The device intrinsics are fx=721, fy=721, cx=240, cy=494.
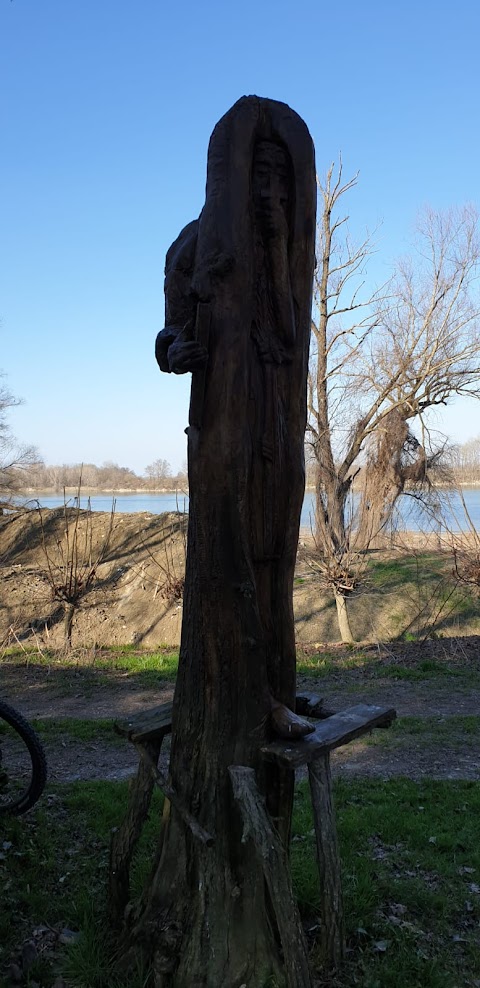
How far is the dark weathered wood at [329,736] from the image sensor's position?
308 centimetres

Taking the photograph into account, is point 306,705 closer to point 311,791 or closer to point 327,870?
point 311,791

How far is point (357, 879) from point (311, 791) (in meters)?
1.14

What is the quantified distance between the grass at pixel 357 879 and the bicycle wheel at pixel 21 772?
158 mm

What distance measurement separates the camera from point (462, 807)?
18.6 feet

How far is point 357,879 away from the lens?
13.7 feet

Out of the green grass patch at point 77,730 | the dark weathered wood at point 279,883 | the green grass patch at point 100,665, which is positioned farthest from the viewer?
the green grass patch at point 100,665

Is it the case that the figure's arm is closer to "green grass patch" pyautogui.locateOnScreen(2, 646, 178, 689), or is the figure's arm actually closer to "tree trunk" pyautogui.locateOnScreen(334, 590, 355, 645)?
"green grass patch" pyautogui.locateOnScreen(2, 646, 178, 689)

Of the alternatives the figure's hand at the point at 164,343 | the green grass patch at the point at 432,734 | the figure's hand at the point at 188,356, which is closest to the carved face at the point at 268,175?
the figure's hand at the point at 164,343

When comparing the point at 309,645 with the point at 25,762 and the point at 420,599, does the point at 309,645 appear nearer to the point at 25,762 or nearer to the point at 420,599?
the point at 420,599

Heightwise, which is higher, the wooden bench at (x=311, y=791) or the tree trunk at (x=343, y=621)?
the wooden bench at (x=311, y=791)

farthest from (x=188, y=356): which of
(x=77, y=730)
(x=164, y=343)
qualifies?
(x=77, y=730)

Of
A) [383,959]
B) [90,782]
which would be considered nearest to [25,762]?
[90,782]

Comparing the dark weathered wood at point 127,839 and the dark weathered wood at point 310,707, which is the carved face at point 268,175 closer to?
the dark weathered wood at point 310,707

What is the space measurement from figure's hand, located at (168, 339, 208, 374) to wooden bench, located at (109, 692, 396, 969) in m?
1.69
